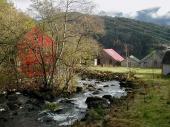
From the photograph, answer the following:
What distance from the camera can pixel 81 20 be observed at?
66375 millimetres

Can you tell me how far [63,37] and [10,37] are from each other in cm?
908

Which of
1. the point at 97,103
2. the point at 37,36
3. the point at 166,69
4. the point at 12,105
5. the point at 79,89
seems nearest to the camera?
the point at 97,103

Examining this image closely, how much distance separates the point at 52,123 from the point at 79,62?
26050mm

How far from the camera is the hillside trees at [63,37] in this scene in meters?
63.2

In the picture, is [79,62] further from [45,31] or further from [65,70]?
[45,31]

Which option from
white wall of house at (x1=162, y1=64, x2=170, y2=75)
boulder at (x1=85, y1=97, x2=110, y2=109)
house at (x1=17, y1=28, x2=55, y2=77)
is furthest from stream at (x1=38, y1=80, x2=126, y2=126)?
white wall of house at (x1=162, y1=64, x2=170, y2=75)

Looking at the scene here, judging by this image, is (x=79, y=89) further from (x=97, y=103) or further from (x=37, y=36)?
(x=97, y=103)

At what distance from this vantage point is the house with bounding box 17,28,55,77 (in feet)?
204

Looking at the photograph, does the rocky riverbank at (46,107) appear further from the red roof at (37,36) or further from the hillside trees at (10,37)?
the red roof at (37,36)

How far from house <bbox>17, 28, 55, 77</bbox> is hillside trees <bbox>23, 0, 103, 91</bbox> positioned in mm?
530

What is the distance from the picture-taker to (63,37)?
64.0 meters

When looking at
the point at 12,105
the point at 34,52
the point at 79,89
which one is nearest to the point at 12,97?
the point at 12,105

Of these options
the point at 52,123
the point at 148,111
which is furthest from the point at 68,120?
the point at 148,111

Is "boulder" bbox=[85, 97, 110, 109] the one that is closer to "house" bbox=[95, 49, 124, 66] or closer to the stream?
the stream
